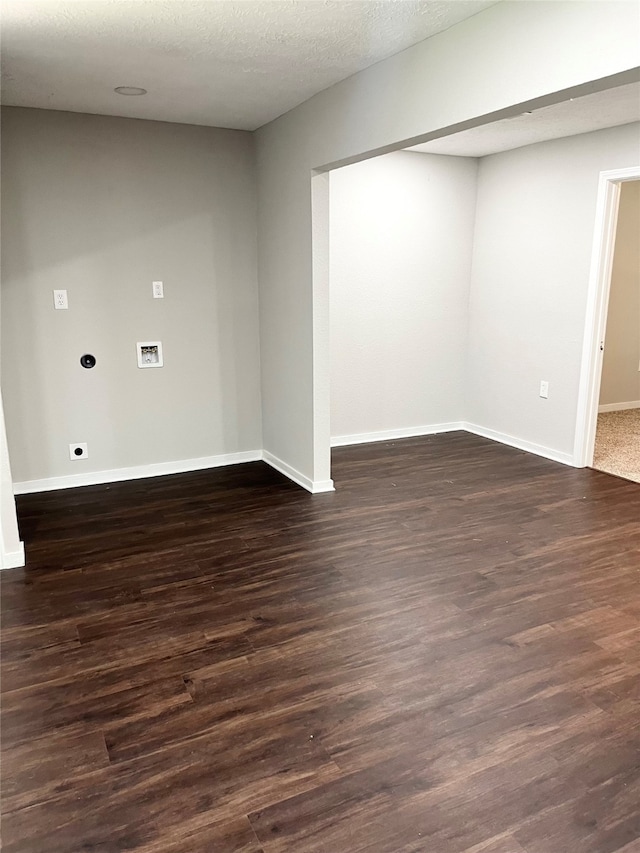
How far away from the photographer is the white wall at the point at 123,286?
404 centimetres

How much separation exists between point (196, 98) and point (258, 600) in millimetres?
2857

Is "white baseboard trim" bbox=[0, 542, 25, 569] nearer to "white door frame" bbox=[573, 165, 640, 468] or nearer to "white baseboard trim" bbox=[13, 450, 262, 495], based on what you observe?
"white baseboard trim" bbox=[13, 450, 262, 495]

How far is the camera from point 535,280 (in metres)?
5.11

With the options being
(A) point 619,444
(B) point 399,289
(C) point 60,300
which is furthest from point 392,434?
(C) point 60,300

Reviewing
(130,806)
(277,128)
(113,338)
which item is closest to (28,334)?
(113,338)

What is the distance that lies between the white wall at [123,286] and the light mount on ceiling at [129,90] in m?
0.66

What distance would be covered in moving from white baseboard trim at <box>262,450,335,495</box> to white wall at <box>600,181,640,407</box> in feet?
12.1

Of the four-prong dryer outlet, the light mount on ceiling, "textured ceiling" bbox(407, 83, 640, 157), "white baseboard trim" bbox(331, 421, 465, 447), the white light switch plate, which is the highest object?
the light mount on ceiling

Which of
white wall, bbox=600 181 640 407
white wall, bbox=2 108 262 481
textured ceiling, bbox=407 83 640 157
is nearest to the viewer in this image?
textured ceiling, bbox=407 83 640 157

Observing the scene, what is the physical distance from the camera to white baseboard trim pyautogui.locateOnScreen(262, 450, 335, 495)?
170 inches

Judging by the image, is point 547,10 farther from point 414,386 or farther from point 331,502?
point 414,386

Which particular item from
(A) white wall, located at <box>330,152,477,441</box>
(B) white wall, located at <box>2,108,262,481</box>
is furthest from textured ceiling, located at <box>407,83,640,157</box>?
(B) white wall, located at <box>2,108,262,481</box>

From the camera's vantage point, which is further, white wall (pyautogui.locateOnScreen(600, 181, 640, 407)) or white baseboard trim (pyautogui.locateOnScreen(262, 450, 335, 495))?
white wall (pyautogui.locateOnScreen(600, 181, 640, 407))

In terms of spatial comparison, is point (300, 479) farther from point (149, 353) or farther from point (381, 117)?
point (381, 117)
